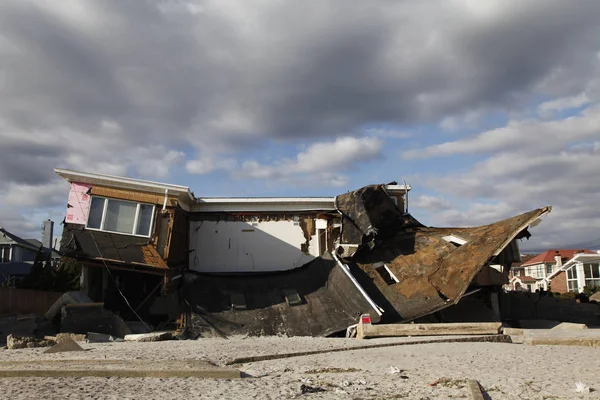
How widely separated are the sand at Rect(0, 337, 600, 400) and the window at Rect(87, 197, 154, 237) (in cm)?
525

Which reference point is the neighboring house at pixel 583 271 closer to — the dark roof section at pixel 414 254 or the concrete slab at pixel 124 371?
the dark roof section at pixel 414 254

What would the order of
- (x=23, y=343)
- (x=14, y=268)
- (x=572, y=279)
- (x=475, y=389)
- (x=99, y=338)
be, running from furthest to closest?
1. (x=572, y=279)
2. (x=14, y=268)
3. (x=99, y=338)
4. (x=23, y=343)
5. (x=475, y=389)

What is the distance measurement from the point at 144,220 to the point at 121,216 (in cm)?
77

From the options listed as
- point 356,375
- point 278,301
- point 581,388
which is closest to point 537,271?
point 278,301

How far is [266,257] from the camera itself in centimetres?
1986

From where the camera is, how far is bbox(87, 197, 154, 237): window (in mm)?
16297

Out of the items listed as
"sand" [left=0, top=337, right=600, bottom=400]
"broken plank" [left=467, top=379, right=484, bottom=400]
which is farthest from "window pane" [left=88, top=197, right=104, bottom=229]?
"broken plank" [left=467, top=379, right=484, bottom=400]

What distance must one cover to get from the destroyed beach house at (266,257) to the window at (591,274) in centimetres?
3017

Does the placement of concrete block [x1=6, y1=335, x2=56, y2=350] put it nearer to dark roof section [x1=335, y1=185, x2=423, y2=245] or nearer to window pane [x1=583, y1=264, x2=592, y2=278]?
dark roof section [x1=335, y1=185, x2=423, y2=245]

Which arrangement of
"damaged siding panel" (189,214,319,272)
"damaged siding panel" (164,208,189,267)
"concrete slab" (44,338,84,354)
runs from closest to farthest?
"concrete slab" (44,338,84,354) → "damaged siding panel" (164,208,189,267) → "damaged siding panel" (189,214,319,272)

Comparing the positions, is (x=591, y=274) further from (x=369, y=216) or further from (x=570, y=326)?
(x=369, y=216)

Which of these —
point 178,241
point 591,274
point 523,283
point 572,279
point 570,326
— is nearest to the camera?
point 570,326

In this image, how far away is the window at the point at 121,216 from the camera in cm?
1630

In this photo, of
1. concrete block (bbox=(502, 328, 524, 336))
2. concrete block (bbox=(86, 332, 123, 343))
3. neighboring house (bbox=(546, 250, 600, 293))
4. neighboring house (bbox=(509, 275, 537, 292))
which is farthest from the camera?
neighboring house (bbox=(509, 275, 537, 292))
